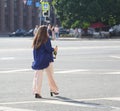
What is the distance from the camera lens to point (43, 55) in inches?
508

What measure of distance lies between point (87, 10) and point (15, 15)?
46.5 meters

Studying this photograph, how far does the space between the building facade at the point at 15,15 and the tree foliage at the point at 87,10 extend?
3955 centimetres

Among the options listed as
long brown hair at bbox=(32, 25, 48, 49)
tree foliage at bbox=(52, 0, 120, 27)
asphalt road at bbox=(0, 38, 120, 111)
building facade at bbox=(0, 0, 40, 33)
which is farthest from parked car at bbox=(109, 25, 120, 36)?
long brown hair at bbox=(32, 25, 48, 49)

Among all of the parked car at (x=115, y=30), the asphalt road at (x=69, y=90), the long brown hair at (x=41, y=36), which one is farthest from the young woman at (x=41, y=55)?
the parked car at (x=115, y=30)

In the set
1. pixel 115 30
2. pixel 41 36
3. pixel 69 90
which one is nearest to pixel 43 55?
pixel 41 36

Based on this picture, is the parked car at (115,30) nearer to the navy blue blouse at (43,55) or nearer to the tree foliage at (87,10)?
the tree foliage at (87,10)

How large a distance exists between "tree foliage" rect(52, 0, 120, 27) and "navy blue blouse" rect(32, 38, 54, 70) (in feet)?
181

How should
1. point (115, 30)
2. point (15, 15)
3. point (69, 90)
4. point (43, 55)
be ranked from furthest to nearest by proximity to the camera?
point (15, 15)
point (115, 30)
point (69, 90)
point (43, 55)

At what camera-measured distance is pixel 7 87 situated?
14.7 m

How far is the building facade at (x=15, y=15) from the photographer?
362ft

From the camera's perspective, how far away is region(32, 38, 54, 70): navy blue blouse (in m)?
12.9

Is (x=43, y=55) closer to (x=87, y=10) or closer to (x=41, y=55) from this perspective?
(x=41, y=55)

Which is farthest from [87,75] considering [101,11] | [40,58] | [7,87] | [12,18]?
[12,18]

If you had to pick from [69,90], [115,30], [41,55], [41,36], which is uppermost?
[41,36]
